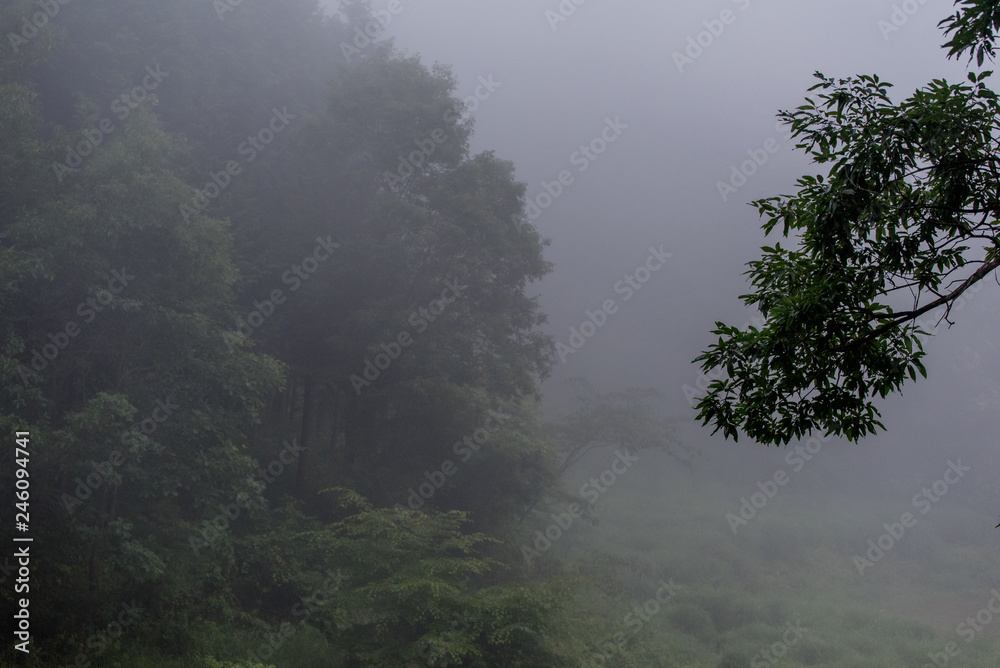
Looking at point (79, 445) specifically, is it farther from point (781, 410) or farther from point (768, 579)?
point (768, 579)

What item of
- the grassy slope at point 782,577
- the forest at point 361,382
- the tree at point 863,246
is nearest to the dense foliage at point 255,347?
the forest at point 361,382

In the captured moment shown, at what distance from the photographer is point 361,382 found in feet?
55.2

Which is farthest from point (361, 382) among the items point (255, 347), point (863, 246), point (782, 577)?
point (782, 577)

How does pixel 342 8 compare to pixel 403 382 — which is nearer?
pixel 403 382

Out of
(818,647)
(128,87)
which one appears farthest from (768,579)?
(128,87)

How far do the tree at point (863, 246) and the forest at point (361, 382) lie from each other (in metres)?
0.02

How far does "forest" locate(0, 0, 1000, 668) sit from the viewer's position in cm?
414

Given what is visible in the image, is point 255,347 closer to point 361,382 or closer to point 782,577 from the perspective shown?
point 361,382

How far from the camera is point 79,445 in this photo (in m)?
10.2

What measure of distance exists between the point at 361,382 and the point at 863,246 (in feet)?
46.0

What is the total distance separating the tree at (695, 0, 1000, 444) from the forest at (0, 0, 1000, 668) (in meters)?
0.02

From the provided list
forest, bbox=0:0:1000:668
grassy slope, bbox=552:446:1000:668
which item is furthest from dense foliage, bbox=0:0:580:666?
grassy slope, bbox=552:446:1000:668

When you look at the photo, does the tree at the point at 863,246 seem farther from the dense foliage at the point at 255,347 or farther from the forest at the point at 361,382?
the dense foliage at the point at 255,347

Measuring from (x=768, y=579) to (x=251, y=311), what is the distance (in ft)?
56.2
